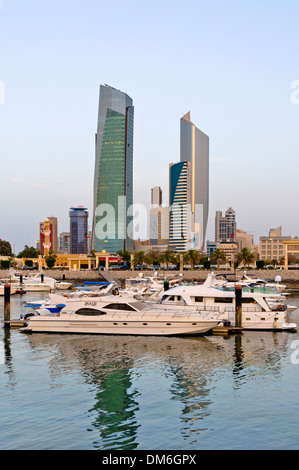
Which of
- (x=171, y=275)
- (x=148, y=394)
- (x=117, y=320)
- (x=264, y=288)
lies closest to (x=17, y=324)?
(x=117, y=320)

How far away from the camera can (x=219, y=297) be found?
46656mm

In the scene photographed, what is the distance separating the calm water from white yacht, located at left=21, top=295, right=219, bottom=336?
174 centimetres

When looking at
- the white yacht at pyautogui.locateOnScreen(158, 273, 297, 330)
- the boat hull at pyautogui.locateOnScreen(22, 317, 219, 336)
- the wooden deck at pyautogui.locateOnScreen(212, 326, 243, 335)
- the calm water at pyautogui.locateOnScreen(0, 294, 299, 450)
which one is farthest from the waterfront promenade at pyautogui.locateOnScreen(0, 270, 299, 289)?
the calm water at pyautogui.locateOnScreen(0, 294, 299, 450)

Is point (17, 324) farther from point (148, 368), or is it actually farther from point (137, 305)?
point (148, 368)

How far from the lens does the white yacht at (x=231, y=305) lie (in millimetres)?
44500

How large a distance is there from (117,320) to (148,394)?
16.4 metres

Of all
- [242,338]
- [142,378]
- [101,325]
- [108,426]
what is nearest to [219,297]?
[242,338]

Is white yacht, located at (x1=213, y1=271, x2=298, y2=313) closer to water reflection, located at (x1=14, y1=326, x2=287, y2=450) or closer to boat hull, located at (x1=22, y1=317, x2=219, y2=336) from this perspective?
boat hull, located at (x1=22, y1=317, x2=219, y2=336)

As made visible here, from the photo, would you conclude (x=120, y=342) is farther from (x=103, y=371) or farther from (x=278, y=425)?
(x=278, y=425)

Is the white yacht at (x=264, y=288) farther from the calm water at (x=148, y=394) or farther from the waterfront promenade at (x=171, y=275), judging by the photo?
the waterfront promenade at (x=171, y=275)

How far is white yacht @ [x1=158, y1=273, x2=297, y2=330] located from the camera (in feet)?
146

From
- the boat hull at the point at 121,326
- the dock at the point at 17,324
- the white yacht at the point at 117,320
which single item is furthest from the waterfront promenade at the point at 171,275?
the boat hull at the point at 121,326

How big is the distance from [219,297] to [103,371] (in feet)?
63.4

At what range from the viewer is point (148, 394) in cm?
2516
